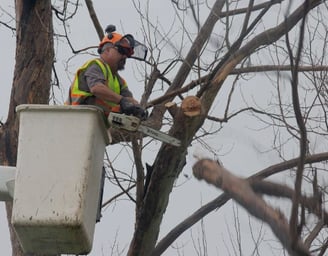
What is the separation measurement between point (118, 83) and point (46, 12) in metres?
1.47

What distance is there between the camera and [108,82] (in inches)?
189

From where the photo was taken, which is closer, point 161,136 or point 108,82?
point 161,136

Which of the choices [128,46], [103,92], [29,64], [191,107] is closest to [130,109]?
[103,92]

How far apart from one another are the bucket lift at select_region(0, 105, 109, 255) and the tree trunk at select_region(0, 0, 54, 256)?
1.74 metres

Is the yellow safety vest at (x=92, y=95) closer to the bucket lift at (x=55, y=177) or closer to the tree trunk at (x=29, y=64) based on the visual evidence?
the bucket lift at (x=55, y=177)

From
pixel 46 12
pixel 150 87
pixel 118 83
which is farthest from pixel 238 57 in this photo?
pixel 46 12

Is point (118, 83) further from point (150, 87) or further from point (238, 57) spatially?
point (150, 87)

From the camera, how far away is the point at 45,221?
373cm

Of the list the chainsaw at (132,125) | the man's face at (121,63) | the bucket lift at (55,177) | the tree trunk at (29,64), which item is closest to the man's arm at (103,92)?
the chainsaw at (132,125)

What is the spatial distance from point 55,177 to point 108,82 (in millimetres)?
1127

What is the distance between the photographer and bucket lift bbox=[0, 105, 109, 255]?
375 centimetres

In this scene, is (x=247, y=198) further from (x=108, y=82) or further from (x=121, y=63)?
(x=121, y=63)

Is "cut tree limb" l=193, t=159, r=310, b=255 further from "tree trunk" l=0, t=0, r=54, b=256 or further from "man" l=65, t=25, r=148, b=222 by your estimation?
"tree trunk" l=0, t=0, r=54, b=256

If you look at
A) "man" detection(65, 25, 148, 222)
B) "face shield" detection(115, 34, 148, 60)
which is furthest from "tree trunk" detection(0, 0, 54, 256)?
"face shield" detection(115, 34, 148, 60)
